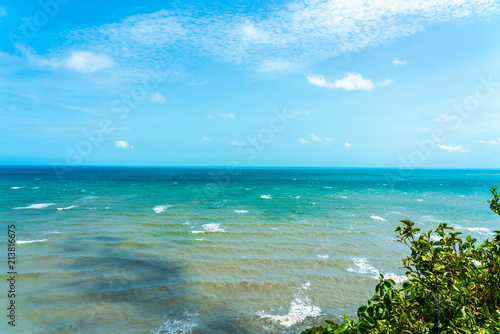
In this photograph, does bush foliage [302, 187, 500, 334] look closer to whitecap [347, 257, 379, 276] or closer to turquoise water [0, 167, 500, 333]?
turquoise water [0, 167, 500, 333]

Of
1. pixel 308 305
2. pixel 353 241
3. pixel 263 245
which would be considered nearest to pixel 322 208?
pixel 353 241

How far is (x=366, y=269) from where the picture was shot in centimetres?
1684

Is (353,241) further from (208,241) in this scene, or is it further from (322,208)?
(322,208)

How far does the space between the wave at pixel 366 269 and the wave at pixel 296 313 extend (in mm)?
5126

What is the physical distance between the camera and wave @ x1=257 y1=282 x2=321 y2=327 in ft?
37.2

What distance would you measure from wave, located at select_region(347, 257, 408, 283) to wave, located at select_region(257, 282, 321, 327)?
16.8 feet

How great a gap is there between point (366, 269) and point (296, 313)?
714 centimetres

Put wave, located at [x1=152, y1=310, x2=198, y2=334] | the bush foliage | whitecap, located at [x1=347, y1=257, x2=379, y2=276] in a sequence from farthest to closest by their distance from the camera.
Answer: whitecap, located at [x1=347, y1=257, x2=379, y2=276] < wave, located at [x1=152, y1=310, x2=198, y2=334] < the bush foliage

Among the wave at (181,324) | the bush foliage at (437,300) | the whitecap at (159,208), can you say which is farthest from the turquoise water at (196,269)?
the bush foliage at (437,300)

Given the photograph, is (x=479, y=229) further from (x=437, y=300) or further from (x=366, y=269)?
(x=437, y=300)

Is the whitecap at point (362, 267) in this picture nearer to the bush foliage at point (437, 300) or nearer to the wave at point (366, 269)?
the wave at point (366, 269)

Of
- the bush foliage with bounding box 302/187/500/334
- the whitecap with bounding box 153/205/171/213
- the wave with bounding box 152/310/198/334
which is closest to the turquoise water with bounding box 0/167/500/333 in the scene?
the wave with bounding box 152/310/198/334

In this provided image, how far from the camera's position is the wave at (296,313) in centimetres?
1134

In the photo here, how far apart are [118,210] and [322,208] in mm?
27400
